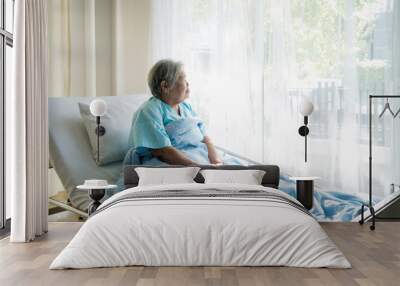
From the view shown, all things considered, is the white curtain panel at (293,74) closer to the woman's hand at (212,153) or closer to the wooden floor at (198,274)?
the woman's hand at (212,153)

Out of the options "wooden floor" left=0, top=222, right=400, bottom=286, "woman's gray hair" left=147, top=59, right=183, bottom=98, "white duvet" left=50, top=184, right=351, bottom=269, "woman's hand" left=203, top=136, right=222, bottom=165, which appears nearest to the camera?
"wooden floor" left=0, top=222, right=400, bottom=286

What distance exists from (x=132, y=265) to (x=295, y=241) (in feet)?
3.64

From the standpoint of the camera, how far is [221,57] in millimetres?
7312

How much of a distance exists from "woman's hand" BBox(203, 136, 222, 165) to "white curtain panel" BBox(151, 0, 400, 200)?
157mm

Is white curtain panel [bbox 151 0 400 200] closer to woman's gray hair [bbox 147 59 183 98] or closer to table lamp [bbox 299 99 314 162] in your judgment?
woman's gray hair [bbox 147 59 183 98]

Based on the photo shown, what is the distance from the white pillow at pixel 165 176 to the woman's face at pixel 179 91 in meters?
0.96

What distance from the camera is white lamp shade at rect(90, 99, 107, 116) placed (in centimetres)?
676

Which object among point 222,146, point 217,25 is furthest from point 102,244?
point 217,25

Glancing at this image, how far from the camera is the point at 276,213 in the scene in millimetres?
4645

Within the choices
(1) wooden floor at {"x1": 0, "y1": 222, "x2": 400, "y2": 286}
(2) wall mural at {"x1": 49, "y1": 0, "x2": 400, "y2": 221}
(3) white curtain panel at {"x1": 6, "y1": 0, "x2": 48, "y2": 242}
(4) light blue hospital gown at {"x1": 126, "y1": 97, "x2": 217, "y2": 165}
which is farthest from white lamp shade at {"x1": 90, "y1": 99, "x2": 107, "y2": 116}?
(1) wooden floor at {"x1": 0, "y1": 222, "x2": 400, "y2": 286}

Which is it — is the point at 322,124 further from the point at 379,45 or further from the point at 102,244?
the point at 102,244

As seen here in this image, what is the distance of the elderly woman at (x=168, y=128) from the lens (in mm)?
6996

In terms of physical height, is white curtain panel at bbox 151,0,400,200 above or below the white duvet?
above

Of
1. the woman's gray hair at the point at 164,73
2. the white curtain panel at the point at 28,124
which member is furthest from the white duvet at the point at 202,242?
the woman's gray hair at the point at 164,73
